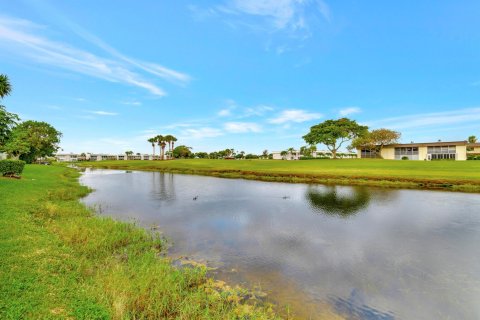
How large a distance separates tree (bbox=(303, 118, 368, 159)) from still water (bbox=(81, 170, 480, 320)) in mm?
69978

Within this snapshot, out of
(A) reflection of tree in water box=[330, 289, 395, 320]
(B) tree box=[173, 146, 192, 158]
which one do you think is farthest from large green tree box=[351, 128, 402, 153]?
(B) tree box=[173, 146, 192, 158]

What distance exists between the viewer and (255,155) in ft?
567

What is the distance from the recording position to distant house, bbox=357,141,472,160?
253 ft

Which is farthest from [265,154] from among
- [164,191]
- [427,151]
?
[164,191]

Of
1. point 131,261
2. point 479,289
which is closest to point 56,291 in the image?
point 131,261

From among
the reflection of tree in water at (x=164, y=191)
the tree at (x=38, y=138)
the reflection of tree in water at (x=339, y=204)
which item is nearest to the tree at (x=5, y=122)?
the reflection of tree in water at (x=164, y=191)

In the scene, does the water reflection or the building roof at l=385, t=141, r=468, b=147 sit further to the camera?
the building roof at l=385, t=141, r=468, b=147

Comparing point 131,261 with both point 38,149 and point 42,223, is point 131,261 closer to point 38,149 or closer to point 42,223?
point 42,223

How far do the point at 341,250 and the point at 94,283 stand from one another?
35.2ft

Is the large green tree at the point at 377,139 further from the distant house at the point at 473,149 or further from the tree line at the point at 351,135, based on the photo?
the distant house at the point at 473,149

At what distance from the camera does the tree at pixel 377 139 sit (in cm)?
8806

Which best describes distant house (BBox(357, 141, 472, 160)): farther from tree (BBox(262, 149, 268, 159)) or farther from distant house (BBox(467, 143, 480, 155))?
tree (BBox(262, 149, 268, 159))

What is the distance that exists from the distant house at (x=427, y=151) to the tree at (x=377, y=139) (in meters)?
1.70

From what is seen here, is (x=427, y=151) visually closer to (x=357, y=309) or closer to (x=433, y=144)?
(x=433, y=144)
